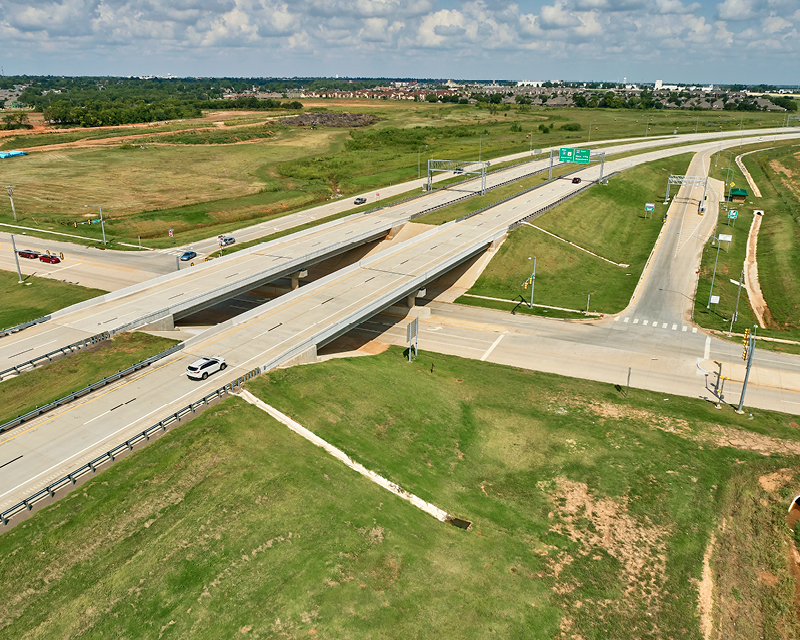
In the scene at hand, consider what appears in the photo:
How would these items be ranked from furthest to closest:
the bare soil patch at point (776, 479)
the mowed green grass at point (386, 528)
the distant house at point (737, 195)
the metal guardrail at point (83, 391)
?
the distant house at point (737, 195) < the bare soil patch at point (776, 479) < the metal guardrail at point (83, 391) < the mowed green grass at point (386, 528)

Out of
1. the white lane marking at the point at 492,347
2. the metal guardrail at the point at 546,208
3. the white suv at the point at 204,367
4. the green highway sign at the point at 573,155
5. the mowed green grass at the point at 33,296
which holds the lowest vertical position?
the white lane marking at the point at 492,347

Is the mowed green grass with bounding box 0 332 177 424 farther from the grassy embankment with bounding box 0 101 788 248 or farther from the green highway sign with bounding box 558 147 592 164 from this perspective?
the green highway sign with bounding box 558 147 592 164

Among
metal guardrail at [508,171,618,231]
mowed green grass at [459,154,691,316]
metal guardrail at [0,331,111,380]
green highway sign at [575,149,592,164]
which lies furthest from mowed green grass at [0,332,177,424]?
green highway sign at [575,149,592,164]

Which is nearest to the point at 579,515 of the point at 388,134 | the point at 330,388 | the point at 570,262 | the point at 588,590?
the point at 588,590

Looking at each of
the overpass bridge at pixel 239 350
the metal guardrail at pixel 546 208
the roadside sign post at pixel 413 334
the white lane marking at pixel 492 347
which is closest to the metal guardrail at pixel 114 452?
the overpass bridge at pixel 239 350

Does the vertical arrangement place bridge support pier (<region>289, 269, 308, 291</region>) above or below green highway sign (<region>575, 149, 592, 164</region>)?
below

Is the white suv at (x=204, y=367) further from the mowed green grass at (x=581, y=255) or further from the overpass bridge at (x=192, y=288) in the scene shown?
the mowed green grass at (x=581, y=255)

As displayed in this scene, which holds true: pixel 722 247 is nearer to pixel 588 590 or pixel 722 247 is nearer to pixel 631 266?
pixel 631 266
